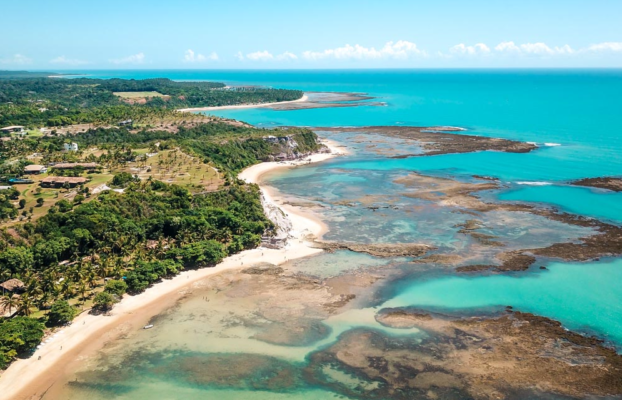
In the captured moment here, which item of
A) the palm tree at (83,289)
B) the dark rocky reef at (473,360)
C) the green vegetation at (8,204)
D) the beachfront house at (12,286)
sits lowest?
the dark rocky reef at (473,360)

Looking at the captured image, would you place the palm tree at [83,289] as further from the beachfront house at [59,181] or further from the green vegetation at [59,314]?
the beachfront house at [59,181]

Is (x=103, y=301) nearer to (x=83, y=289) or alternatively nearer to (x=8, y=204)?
(x=83, y=289)

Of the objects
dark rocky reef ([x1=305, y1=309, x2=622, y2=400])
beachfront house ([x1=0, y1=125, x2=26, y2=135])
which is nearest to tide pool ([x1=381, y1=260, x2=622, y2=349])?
dark rocky reef ([x1=305, y1=309, x2=622, y2=400])

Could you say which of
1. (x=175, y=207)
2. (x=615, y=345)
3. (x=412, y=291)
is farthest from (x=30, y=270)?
(x=615, y=345)

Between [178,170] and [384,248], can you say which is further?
[178,170]

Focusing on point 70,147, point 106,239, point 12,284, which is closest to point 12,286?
point 12,284

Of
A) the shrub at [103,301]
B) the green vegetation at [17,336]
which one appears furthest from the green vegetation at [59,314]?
the shrub at [103,301]
